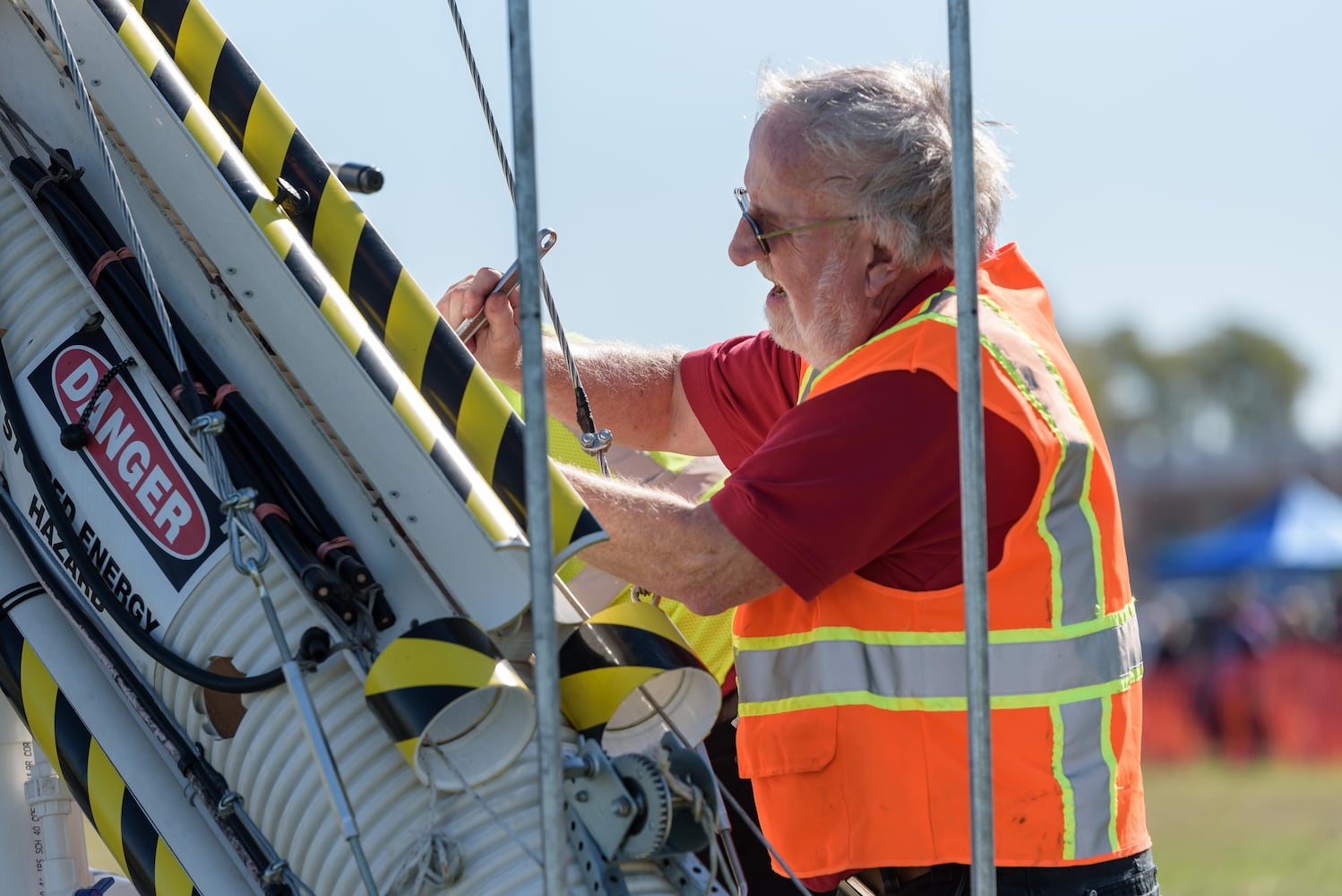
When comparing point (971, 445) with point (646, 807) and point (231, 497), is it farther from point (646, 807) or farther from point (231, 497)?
point (231, 497)

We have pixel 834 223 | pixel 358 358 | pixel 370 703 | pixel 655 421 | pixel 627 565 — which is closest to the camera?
pixel 370 703

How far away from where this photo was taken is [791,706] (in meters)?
2.45

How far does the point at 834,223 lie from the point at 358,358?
908 millimetres

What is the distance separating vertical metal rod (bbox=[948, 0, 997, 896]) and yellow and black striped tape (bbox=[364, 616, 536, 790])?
61 cm

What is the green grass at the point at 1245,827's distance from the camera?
794cm

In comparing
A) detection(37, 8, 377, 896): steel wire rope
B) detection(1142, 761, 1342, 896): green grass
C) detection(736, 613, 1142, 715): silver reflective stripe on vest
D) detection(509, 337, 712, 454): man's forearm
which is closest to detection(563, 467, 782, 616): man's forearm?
detection(736, 613, 1142, 715): silver reflective stripe on vest

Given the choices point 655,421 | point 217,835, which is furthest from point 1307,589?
point 217,835

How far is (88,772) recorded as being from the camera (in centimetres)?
227

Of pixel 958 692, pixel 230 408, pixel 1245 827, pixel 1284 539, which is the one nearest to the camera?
pixel 230 408

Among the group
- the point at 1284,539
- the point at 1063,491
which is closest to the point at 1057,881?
the point at 1063,491

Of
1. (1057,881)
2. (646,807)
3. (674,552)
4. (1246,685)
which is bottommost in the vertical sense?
(1246,685)

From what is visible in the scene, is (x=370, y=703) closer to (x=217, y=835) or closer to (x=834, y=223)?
(x=217, y=835)

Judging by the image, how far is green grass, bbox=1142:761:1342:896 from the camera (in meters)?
7.94

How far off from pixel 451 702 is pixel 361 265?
66cm
